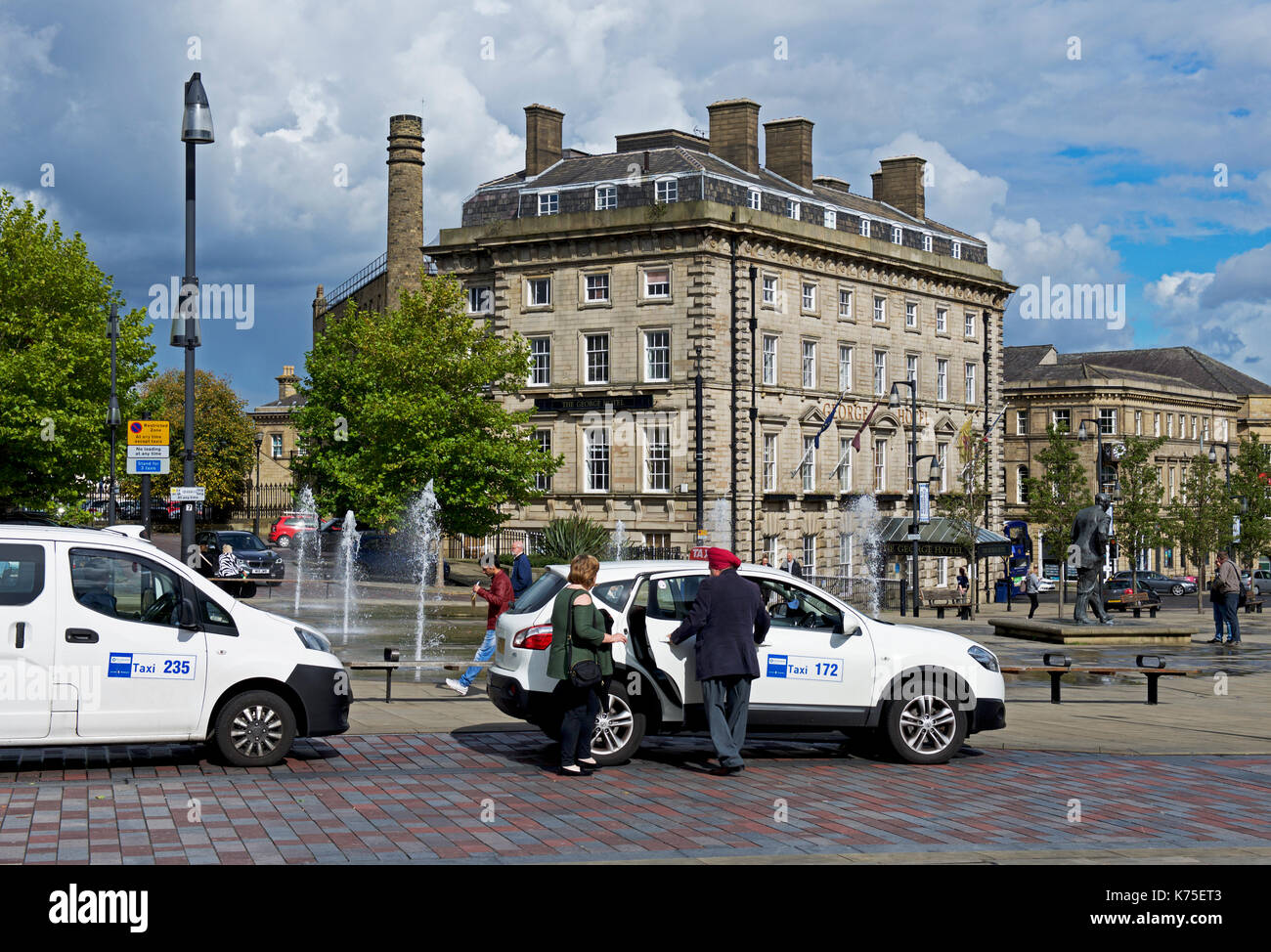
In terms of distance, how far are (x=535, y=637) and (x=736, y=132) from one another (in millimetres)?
51956

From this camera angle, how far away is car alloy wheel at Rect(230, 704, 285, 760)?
1169cm

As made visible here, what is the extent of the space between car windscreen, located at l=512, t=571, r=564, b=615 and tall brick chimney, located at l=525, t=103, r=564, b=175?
5162cm

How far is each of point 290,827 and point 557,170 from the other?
54568 mm

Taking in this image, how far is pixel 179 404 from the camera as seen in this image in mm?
91312

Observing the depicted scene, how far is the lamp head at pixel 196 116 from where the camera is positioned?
19.1 metres

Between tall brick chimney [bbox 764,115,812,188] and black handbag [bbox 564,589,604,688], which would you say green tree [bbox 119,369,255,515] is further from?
black handbag [bbox 564,589,604,688]

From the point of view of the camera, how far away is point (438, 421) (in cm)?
4972

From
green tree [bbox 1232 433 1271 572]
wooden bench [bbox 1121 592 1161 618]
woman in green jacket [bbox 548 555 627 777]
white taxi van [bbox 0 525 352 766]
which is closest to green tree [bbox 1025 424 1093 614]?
wooden bench [bbox 1121 592 1161 618]

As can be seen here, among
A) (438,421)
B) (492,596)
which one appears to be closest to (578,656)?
(492,596)

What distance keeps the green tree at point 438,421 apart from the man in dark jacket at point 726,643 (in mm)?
37901
